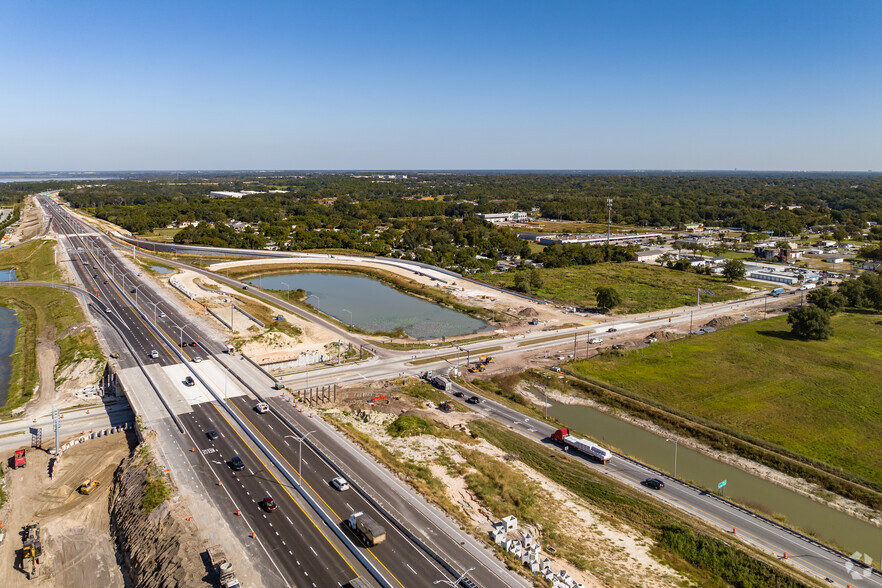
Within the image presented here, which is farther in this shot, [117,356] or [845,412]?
[117,356]

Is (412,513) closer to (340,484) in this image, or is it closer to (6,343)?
(340,484)

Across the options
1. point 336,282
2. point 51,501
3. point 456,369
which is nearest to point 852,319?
point 456,369

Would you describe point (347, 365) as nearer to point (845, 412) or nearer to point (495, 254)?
point (845, 412)

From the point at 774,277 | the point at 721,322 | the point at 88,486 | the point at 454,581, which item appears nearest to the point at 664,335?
the point at 721,322

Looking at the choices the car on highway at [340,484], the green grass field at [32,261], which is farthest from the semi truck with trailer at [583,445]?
the green grass field at [32,261]

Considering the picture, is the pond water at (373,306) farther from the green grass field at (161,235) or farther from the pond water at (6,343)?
the green grass field at (161,235)

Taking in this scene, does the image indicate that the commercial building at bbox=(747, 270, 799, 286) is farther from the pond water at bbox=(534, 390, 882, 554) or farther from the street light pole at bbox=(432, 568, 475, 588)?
the street light pole at bbox=(432, 568, 475, 588)
